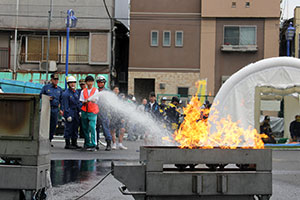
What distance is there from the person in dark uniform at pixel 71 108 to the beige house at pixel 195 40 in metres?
19.0

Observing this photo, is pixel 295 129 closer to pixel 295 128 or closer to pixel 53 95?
pixel 295 128

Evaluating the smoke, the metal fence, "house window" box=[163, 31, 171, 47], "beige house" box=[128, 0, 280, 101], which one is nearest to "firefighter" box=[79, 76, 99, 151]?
the smoke

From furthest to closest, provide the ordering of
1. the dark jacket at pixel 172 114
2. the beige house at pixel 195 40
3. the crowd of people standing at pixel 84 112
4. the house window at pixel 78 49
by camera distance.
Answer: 1. the house window at pixel 78 49
2. the beige house at pixel 195 40
3. the dark jacket at pixel 172 114
4. the crowd of people standing at pixel 84 112

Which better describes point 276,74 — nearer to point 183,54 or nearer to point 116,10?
point 183,54

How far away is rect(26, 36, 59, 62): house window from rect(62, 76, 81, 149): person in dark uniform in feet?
69.9

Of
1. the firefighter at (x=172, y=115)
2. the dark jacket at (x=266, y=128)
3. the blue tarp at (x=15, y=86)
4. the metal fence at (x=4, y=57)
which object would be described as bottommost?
the dark jacket at (x=266, y=128)

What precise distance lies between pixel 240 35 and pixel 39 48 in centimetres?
1437

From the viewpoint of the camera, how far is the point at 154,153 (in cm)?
487

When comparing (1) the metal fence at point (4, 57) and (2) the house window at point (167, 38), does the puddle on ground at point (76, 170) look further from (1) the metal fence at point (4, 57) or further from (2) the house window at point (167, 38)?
(1) the metal fence at point (4, 57)

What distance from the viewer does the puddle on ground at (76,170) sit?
8.06 m

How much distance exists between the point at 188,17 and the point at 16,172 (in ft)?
94.5

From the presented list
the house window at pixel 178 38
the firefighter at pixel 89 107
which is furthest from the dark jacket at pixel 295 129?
the house window at pixel 178 38

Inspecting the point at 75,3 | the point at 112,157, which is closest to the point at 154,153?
the point at 112,157

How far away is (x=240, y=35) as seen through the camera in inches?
1257
